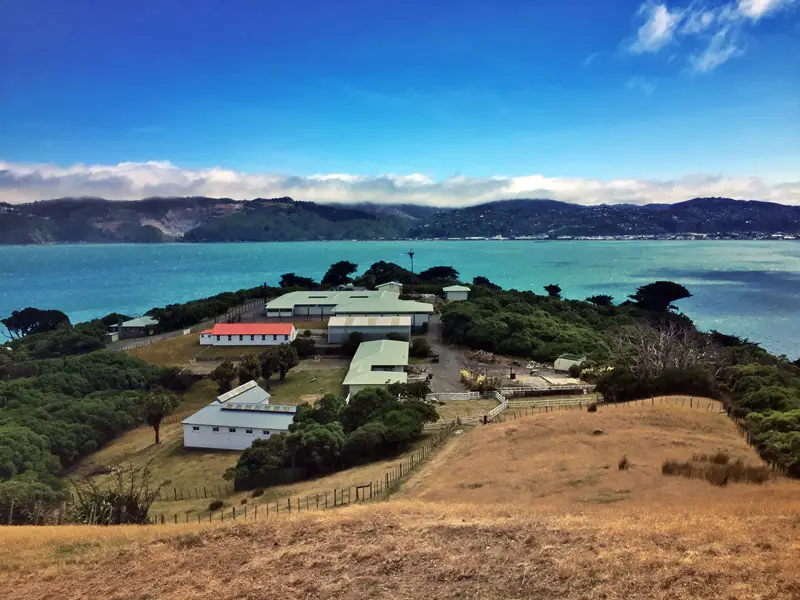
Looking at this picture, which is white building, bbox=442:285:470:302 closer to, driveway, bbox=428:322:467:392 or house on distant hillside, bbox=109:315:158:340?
driveway, bbox=428:322:467:392

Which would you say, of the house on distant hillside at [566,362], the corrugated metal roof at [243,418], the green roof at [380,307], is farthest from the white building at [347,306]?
the corrugated metal roof at [243,418]

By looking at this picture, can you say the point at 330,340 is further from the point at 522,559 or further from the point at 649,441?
the point at 522,559

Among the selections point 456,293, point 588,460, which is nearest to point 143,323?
point 456,293

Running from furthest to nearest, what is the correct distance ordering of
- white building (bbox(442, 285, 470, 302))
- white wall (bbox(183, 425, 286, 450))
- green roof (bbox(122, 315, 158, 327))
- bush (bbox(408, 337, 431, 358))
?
1. white building (bbox(442, 285, 470, 302))
2. green roof (bbox(122, 315, 158, 327))
3. bush (bbox(408, 337, 431, 358))
4. white wall (bbox(183, 425, 286, 450))

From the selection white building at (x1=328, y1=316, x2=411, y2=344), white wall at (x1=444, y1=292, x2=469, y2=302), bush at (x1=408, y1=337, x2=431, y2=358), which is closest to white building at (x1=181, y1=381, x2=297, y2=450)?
bush at (x1=408, y1=337, x2=431, y2=358)

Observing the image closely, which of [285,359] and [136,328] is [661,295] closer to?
[285,359]

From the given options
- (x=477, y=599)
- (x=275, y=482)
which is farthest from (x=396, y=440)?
(x=477, y=599)

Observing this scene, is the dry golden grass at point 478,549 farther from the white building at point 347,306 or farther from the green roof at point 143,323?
the green roof at point 143,323
